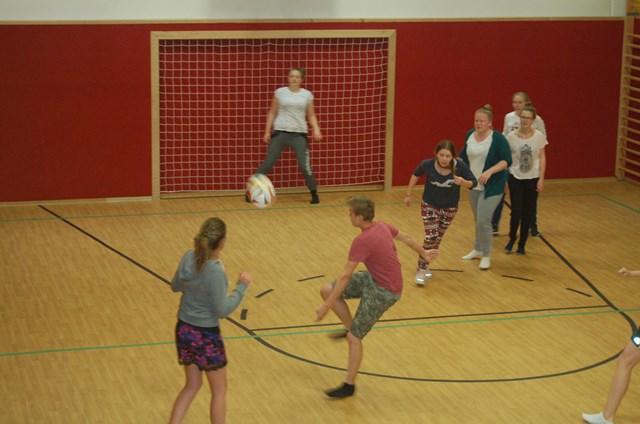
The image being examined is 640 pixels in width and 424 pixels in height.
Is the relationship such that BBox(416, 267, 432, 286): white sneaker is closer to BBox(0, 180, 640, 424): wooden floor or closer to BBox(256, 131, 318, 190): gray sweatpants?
BBox(0, 180, 640, 424): wooden floor

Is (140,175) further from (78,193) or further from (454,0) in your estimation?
(454,0)

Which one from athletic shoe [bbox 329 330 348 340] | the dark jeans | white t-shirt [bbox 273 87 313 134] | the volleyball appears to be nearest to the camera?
athletic shoe [bbox 329 330 348 340]

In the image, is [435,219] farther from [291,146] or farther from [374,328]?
[291,146]

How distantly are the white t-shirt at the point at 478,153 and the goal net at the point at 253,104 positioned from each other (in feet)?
14.0

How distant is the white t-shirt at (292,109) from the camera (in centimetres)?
1492

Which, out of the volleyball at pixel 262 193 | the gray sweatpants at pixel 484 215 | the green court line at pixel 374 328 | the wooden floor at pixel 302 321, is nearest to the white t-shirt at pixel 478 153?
the gray sweatpants at pixel 484 215

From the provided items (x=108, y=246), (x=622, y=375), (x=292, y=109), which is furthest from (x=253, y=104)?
(x=622, y=375)

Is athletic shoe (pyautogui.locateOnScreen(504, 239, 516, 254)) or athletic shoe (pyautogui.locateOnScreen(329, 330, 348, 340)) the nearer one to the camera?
athletic shoe (pyautogui.locateOnScreen(329, 330, 348, 340))

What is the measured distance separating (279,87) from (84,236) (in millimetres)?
4077

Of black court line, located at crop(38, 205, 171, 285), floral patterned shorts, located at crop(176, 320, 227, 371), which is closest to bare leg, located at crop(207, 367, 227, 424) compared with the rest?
floral patterned shorts, located at crop(176, 320, 227, 371)

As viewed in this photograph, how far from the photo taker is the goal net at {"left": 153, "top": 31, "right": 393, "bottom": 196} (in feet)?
50.6

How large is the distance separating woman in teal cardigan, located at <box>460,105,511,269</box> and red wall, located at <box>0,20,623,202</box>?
14.1 ft

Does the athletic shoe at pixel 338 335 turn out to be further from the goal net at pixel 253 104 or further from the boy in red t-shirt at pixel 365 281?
the goal net at pixel 253 104

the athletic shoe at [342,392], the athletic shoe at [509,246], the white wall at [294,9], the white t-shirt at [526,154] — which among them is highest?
the white wall at [294,9]
